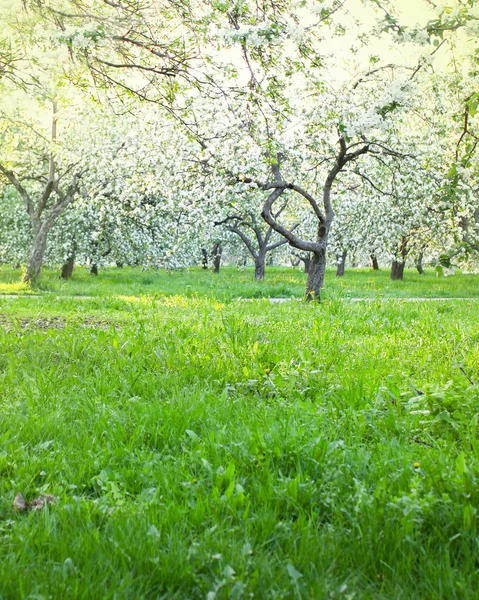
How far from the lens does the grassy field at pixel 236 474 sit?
2.01 metres

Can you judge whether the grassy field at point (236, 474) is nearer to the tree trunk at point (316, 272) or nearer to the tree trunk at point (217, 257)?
the tree trunk at point (316, 272)

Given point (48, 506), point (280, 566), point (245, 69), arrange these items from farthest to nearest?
point (245, 69)
point (48, 506)
point (280, 566)

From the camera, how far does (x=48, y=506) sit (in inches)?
102

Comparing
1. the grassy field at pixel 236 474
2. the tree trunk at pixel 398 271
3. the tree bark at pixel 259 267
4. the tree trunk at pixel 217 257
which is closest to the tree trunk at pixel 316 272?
the grassy field at pixel 236 474

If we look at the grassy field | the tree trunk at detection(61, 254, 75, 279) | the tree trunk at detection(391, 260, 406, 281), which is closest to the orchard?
the grassy field

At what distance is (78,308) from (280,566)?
29.5 feet

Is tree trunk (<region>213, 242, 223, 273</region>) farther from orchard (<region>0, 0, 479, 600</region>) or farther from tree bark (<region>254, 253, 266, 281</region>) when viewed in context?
orchard (<region>0, 0, 479, 600</region>)

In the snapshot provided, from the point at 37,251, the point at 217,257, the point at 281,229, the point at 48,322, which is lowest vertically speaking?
the point at 48,322

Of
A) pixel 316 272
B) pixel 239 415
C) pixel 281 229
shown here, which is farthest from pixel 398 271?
pixel 239 415

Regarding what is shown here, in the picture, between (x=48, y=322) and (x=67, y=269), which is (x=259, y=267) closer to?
(x=67, y=269)

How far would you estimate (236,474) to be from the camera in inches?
112

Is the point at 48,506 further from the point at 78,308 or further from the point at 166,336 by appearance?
the point at 78,308

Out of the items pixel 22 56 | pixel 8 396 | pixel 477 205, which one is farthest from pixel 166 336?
pixel 477 205

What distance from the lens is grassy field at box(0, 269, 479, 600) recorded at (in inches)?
79.3
